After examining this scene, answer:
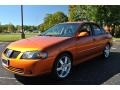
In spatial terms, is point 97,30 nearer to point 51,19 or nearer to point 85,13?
point 85,13

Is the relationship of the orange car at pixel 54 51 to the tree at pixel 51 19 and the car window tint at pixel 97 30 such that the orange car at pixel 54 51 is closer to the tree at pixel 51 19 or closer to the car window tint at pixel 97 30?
the car window tint at pixel 97 30

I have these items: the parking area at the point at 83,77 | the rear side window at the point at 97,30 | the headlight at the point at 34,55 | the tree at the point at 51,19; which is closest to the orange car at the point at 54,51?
the headlight at the point at 34,55

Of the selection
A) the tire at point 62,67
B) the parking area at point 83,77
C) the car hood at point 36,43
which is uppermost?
the car hood at point 36,43

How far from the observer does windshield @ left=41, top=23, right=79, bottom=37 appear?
6.81 meters

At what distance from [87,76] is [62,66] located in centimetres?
80

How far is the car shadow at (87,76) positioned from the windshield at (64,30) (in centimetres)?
112

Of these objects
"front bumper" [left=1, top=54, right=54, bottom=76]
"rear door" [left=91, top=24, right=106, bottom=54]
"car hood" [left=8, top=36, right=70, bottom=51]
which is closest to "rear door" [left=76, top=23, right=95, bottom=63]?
"rear door" [left=91, top=24, right=106, bottom=54]

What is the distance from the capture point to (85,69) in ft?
23.6

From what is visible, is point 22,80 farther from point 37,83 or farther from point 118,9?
point 118,9

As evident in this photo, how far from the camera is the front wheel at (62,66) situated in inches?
230

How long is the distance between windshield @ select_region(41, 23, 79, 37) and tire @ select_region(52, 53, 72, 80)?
0.78 m

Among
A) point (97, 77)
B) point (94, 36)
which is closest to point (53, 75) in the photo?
point (97, 77)

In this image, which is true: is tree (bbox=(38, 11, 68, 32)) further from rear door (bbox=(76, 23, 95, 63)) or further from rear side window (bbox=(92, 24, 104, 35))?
rear door (bbox=(76, 23, 95, 63))
